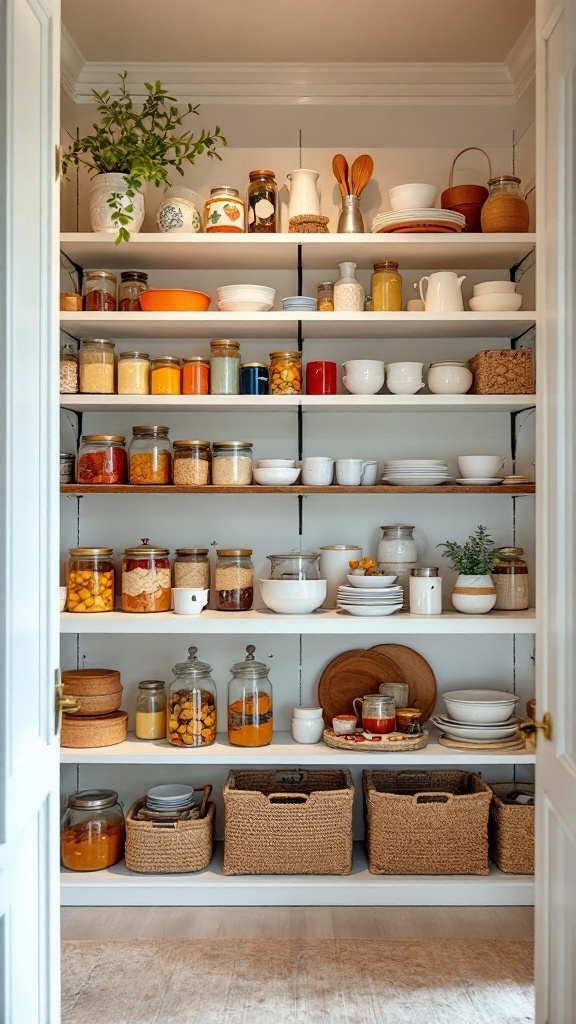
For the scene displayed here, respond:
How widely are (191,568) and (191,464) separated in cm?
37

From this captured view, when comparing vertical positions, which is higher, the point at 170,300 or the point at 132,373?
the point at 170,300

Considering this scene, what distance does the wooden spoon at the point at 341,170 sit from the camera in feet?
10.5

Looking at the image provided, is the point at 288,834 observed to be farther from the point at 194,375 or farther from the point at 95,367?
the point at 95,367

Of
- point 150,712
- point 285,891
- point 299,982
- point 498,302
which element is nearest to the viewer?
point 299,982

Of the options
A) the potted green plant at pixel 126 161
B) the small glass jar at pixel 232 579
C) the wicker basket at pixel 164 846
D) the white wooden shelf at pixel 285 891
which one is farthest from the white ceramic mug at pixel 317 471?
the white wooden shelf at pixel 285 891

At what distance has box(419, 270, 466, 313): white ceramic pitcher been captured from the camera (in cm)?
308

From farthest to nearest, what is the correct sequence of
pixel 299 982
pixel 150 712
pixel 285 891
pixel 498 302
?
pixel 150 712 < pixel 498 302 < pixel 285 891 < pixel 299 982

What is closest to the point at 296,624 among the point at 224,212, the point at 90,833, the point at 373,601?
the point at 373,601

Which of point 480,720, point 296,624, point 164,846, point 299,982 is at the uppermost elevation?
point 296,624

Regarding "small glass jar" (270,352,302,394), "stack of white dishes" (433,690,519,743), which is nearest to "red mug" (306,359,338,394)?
"small glass jar" (270,352,302,394)

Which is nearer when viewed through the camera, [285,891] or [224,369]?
[285,891]

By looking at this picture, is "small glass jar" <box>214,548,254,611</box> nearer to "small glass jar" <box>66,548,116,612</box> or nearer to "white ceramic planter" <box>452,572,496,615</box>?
"small glass jar" <box>66,548,116,612</box>

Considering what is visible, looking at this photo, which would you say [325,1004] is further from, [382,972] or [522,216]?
[522,216]

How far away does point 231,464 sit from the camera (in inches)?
121
